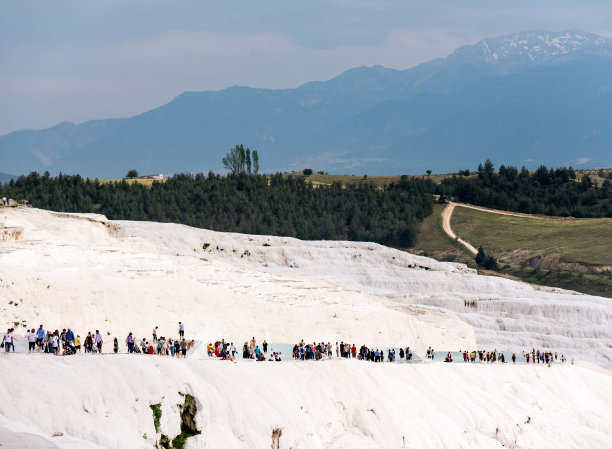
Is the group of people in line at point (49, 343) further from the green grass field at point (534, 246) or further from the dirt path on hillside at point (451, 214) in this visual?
the dirt path on hillside at point (451, 214)

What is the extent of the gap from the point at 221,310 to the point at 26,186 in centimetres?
6429

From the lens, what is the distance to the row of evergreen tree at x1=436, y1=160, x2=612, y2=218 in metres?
120

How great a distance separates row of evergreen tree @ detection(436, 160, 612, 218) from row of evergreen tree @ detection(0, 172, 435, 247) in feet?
19.9

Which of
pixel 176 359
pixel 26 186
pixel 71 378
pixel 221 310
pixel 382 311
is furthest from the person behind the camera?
pixel 26 186

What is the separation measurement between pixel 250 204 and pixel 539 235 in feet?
106

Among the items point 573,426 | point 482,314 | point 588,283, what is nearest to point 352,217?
point 588,283

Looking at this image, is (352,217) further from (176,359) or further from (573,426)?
(176,359)

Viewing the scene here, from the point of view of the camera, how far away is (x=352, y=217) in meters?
114

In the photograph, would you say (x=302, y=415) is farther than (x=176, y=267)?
No

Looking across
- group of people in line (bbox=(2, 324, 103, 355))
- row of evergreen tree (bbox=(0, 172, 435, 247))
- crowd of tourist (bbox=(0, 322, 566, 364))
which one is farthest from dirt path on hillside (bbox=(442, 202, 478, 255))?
group of people in line (bbox=(2, 324, 103, 355))

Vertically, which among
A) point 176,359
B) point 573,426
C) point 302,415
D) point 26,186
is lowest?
point 573,426

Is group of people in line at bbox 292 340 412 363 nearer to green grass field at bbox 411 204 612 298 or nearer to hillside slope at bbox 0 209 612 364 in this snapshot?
hillside slope at bbox 0 209 612 364

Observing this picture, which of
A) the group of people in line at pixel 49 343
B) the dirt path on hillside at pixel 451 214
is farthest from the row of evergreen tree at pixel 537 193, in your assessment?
the group of people in line at pixel 49 343

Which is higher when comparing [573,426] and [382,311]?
[382,311]
